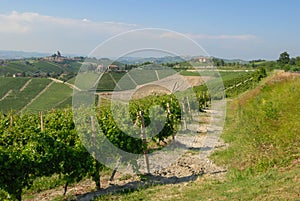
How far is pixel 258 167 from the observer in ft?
26.1

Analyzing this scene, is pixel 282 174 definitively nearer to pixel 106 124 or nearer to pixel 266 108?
pixel 106 124

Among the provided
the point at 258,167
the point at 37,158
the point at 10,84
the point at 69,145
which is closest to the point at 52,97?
the point at 10,84

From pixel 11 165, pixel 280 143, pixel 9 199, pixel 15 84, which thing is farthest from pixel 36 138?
pixel 15 84

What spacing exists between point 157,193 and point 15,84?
68261 mm

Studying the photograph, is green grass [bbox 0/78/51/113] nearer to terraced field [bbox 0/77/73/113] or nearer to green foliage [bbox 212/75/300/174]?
terraced field [bbox 0/77/73/113]

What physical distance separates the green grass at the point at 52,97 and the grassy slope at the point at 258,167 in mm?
41308

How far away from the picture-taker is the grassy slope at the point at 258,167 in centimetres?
591

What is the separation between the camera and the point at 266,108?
12.5m

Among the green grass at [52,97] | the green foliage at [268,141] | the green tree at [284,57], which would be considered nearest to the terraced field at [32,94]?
the green grass at [52,97]

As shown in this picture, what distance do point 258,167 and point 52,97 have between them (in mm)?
53737

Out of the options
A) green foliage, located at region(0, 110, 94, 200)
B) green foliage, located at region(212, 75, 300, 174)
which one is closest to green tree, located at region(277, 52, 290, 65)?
green foliage, located at region(212, 75, 300, 174)

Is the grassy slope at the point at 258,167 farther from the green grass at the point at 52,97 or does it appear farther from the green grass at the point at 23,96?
the green grass at the point at 23,96

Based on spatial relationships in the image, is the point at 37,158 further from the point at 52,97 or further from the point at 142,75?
the point at 52,97

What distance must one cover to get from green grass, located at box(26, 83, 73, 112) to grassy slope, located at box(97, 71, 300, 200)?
136ft
